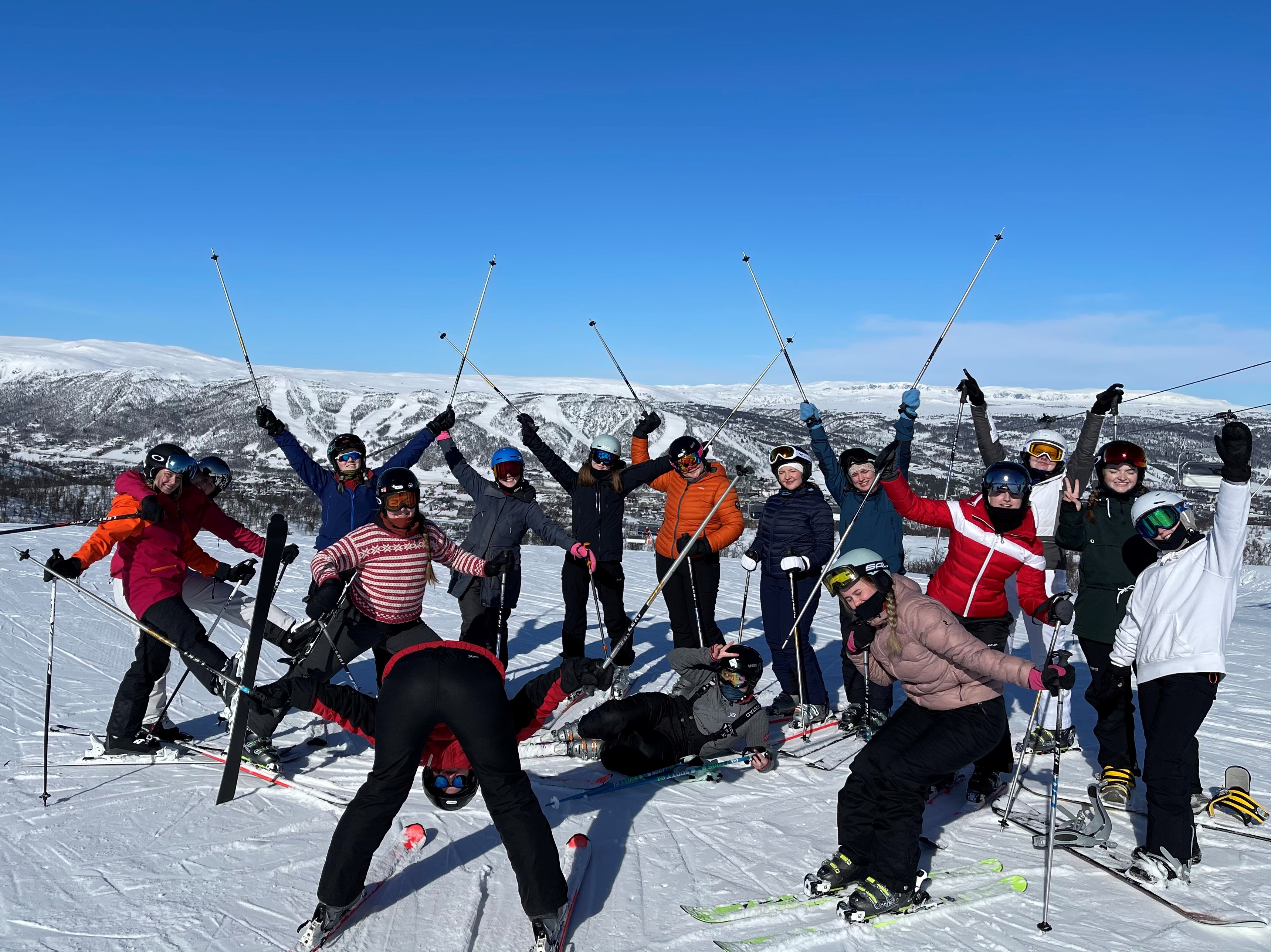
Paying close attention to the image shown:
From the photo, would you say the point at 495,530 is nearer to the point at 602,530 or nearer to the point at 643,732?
the point at 602,530

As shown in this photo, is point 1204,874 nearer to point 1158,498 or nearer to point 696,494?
point 1158,498

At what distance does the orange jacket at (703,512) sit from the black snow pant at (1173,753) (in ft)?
10.1

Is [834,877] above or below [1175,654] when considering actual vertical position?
below

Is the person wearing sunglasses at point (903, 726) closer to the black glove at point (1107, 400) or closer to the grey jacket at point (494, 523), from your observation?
the black glove at point (1107, 400)

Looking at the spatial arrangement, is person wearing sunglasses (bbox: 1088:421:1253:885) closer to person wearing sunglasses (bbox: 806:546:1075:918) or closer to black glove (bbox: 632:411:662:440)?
person wearing sunglasses (bbox: 806:546:1075:918)

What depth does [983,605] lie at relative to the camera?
4699mm

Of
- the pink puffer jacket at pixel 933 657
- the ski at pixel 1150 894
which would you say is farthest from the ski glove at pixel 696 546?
the ski at pixel 1150 894

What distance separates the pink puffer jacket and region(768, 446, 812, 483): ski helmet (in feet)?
7.06

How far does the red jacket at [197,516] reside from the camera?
4.66 m

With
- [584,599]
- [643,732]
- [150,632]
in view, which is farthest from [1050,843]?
[150,632]

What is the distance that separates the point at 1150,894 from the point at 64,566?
5195mm

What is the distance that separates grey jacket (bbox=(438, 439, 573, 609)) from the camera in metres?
6.06

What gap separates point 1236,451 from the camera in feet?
10.3

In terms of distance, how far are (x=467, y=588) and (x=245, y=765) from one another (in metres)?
1.91
